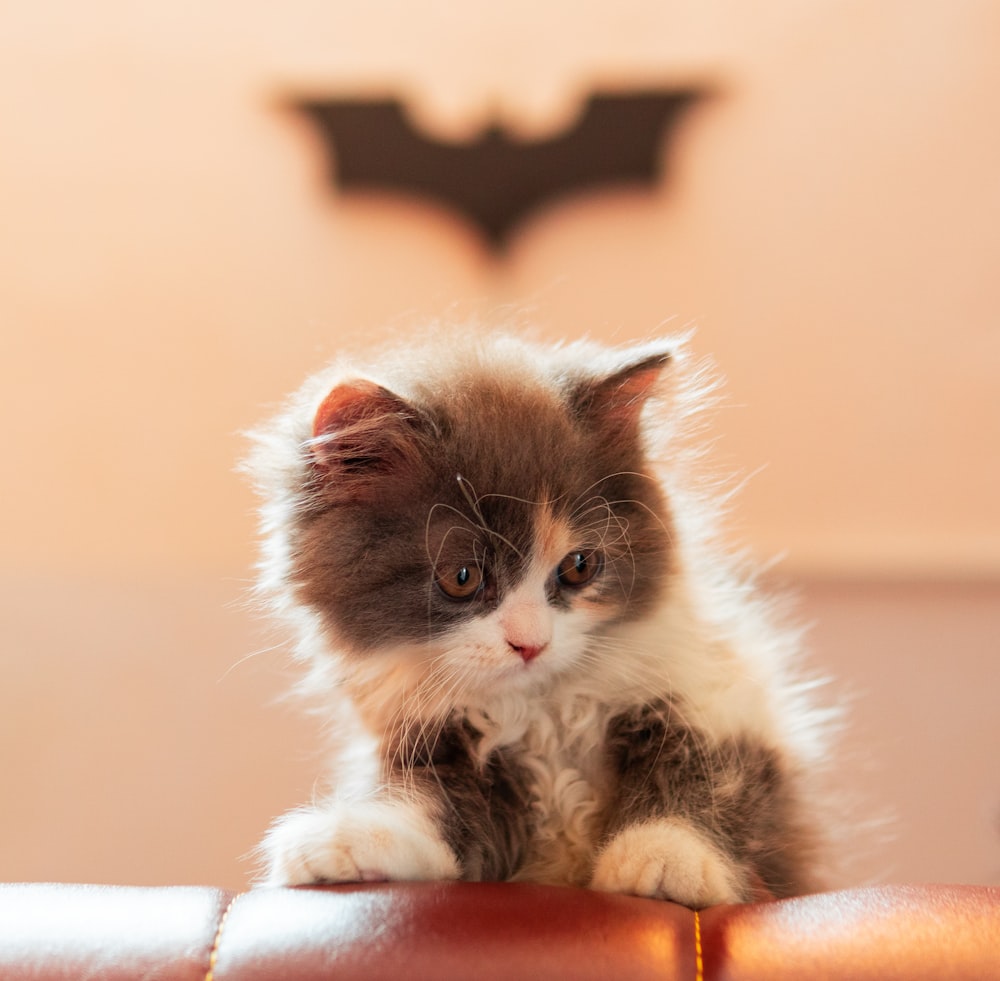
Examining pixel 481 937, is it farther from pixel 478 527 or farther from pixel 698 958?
pixel 478 527

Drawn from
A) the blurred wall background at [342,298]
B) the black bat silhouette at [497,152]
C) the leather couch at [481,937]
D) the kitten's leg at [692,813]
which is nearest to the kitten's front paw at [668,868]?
the kitten's leg at [692,813]

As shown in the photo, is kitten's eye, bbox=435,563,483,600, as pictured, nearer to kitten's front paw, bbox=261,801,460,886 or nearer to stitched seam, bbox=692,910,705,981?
kitten's front paw, bbox=261,801,460,886

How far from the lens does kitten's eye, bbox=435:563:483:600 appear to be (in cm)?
119

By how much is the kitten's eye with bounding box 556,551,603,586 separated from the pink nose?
10cm

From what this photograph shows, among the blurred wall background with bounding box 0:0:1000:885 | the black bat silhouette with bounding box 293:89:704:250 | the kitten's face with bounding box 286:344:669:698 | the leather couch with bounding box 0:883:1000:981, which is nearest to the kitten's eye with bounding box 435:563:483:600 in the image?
the kitten's face with bounding box 286:344:669:698

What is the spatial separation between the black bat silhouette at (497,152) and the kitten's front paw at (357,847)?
6.31 ft

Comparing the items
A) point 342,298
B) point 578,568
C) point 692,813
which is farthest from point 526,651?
point 342,298

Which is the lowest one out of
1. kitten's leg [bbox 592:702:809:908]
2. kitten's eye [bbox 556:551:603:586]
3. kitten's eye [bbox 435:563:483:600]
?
kitten's leg [bbox 592:702:809:908]

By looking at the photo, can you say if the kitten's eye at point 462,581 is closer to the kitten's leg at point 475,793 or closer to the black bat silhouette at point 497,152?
the kitten's leg at point 475,793

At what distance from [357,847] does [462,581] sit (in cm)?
30

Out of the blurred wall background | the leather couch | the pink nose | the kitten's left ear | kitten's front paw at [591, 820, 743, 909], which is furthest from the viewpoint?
the blurred wall background

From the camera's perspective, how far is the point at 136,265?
276 centimetres

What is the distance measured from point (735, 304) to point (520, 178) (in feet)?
2.02

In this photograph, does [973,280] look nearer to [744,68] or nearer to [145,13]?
[744,68]
